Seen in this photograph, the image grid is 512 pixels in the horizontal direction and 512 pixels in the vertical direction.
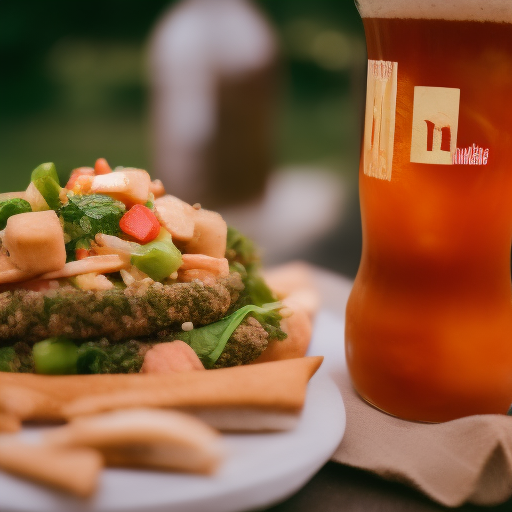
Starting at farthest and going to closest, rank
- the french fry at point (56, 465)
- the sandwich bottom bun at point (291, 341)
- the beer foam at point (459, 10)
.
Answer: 1. the sandwich bottom bun at point (291, 341)
2. the beer foam at point (459, 10)
3. the french fry at point (56, 465)

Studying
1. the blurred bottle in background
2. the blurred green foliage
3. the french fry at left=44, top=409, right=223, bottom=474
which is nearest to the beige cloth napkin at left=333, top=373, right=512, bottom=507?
the french fry at left=44, top=409, right=223, bottom=474

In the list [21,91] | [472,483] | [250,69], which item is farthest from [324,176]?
[472,483]

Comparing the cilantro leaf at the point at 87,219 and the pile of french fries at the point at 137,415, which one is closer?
the pile of french fries at the point at 137,415

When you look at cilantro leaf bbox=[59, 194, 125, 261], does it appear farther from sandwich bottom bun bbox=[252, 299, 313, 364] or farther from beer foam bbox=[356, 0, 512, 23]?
beer foam bbox=[356, 0, 512, 23]

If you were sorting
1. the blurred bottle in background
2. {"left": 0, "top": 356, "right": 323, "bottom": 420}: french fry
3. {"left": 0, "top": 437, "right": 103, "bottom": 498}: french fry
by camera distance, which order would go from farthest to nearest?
the blurred bottle in background < {"left": 0, "top": 356, "right": 323, "bottom": 420}: french fry < {"left": 0, "top": 437, "right": 103, "bottom": 498}: french fry

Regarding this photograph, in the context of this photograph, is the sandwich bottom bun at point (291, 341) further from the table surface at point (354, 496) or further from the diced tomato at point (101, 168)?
the diced tomato at point (101, 168)

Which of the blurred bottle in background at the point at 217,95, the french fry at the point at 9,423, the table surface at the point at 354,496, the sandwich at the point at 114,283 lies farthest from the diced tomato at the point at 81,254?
the blurred bottle in background at the point at 217,95

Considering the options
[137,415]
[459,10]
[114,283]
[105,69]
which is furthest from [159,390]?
[105,69]

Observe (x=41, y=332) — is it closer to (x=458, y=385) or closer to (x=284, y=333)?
(x=284, y=333)
